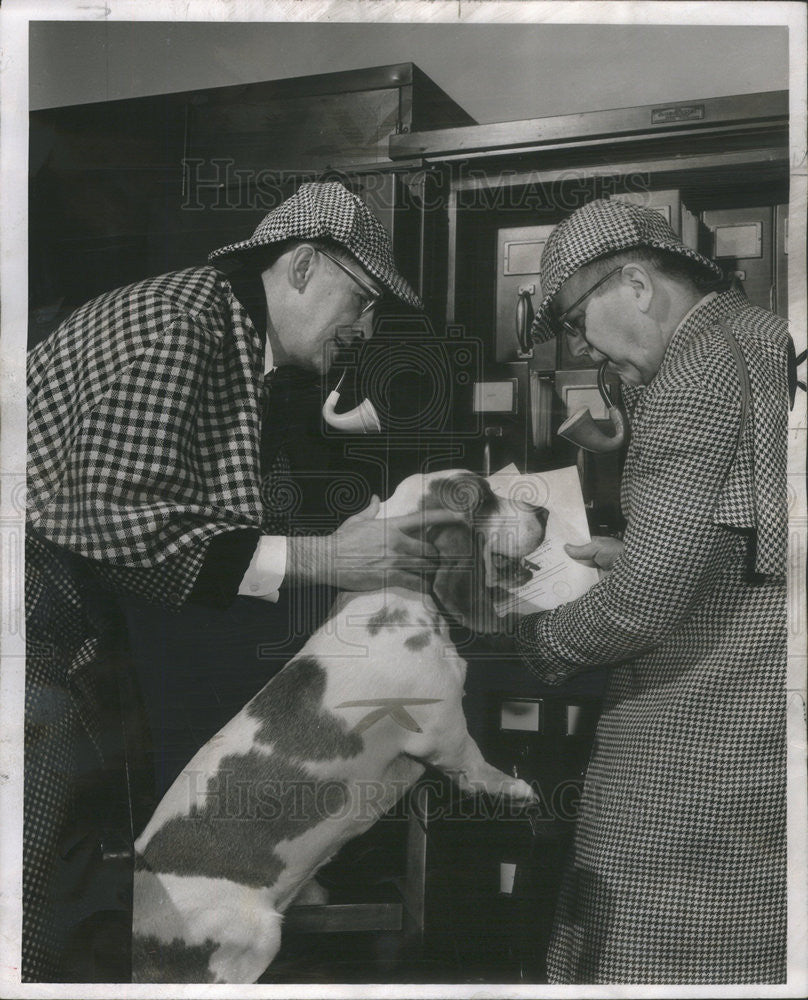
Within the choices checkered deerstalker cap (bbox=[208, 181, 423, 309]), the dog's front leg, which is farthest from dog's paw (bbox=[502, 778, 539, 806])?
checkered deerstalker cap (bbox=[208, 181, 423, 309])

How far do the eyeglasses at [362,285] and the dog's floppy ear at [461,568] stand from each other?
0.38m

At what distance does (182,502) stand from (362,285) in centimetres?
57

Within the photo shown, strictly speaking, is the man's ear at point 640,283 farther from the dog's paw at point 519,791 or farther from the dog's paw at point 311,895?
the dog's paw at point 311,895

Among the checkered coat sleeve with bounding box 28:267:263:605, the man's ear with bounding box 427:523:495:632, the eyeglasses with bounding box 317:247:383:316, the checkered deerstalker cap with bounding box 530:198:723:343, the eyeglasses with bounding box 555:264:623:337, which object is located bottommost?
the man's ear with bounding box 427:523:495:632

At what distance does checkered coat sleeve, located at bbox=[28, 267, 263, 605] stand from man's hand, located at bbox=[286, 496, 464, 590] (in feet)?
0.43

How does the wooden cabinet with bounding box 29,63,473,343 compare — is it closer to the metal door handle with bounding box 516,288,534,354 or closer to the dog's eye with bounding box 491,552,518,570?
the metal door handle with bounding box 516,288,534,354

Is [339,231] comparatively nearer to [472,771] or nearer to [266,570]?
[266,570]

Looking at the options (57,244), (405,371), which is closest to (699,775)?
(405,371)

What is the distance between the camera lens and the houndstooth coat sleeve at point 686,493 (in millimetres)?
1727

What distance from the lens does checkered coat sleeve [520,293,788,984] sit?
173 centimetres

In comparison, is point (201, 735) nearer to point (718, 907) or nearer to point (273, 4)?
point (718, 907)

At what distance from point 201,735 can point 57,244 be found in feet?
3.50

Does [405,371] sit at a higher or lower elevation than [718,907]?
higher

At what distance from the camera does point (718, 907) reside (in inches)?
68.9
